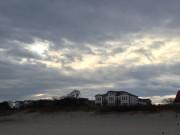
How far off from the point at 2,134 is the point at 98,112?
11.4 meters

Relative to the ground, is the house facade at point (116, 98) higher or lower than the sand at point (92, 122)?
higher

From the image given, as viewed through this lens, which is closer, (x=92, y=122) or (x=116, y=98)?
(x=92, y=122)

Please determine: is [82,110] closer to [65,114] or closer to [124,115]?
[65,114]

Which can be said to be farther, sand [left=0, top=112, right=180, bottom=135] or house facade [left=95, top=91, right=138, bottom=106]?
house facade [left=95, top=91, right=138, bottom=106]

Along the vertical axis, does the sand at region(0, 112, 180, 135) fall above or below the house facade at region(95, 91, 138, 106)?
below

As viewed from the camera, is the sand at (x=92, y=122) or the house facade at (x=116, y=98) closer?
the sand at (x=92, y=122)

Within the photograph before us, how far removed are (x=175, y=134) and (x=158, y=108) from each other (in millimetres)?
9680

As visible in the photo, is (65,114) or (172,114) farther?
(65,114)

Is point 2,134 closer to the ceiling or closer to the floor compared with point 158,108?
closer to the floor

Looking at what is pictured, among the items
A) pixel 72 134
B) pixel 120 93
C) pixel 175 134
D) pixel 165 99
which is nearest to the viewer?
pixel 175 134

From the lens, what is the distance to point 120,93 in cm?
9612

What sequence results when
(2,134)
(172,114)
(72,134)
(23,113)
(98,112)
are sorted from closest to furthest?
1. (72,134)
2. (2,134)
3. (172,114)
4. (98,112)
5. (23,113)

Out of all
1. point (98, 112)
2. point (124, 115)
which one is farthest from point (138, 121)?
point (98, 112)

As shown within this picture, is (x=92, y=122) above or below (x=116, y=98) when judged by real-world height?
below
